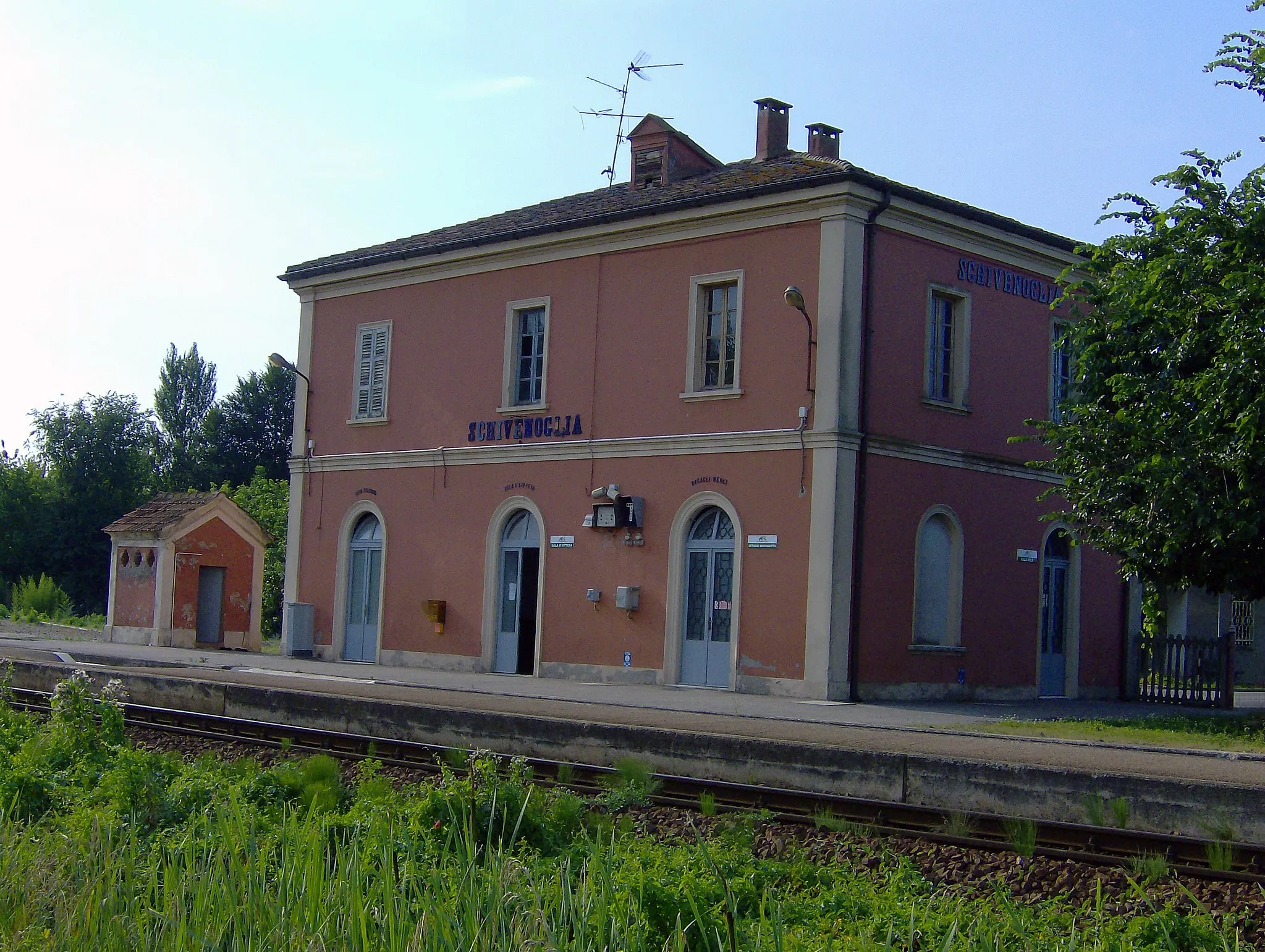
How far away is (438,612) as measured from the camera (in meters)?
25.5

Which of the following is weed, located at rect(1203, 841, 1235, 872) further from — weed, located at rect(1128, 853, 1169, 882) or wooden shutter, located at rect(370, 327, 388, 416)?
wooden shutter, located at rect(370, 327, 388, 416)

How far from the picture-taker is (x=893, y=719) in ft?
57.4

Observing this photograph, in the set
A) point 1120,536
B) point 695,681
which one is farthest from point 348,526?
point 1120,536

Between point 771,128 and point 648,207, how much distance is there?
13.2 feet

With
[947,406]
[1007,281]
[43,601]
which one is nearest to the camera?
[947,406]

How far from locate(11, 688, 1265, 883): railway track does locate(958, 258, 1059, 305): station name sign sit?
41.5ft

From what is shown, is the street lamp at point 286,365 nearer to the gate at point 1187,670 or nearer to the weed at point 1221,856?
the gate at point 1187,670

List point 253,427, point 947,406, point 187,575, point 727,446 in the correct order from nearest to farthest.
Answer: point 727,446, point 947,406, point 187,575, point 253,427

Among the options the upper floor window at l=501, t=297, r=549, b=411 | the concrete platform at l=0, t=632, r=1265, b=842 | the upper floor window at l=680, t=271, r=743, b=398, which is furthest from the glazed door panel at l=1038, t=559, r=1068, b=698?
the upper floor window at l=501, t=297, r=549, b=411

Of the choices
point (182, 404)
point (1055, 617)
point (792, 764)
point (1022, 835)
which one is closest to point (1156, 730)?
point (792, 764)

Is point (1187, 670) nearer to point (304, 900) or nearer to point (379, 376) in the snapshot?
point (379, 376)

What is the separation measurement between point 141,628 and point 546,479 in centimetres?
1196

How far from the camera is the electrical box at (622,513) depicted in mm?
22562

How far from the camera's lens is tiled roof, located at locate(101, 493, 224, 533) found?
31.0 m
